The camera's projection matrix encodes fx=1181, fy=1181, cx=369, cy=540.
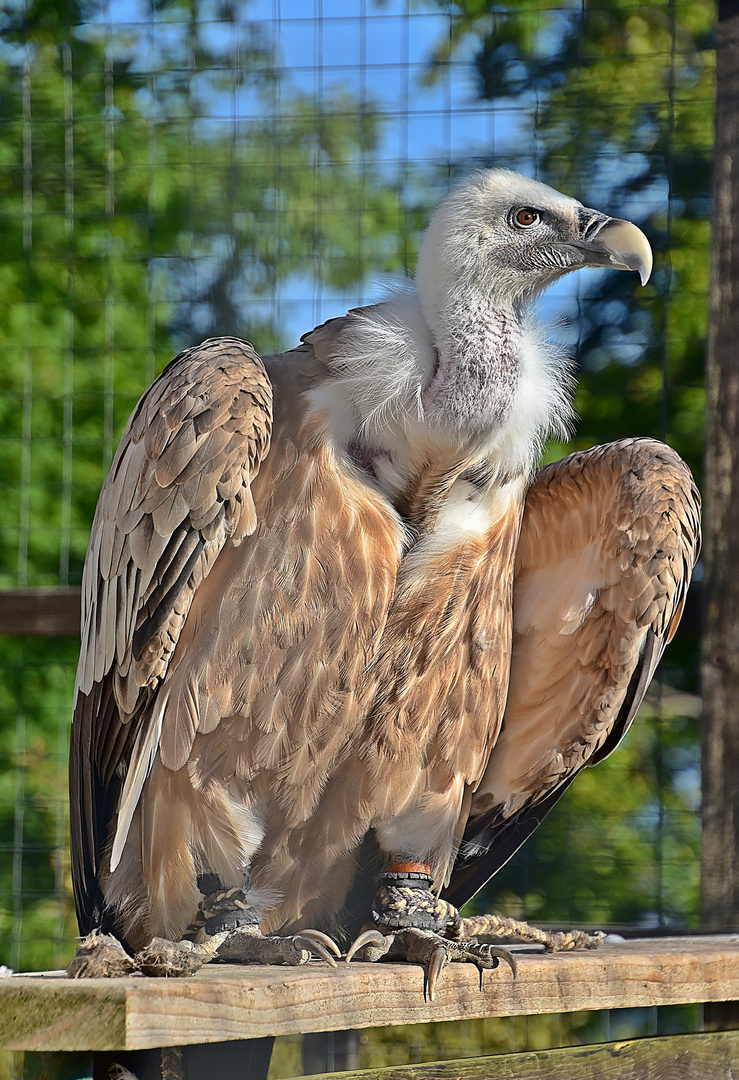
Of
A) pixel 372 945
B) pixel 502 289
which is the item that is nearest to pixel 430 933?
pixel 372 945

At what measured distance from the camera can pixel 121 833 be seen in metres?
1.97

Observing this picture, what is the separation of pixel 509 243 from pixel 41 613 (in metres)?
1.32

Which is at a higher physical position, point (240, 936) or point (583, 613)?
point (583, 613)

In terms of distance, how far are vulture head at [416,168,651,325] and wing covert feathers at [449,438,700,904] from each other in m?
0.41

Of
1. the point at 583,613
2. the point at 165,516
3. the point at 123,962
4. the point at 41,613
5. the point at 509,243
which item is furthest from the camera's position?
the point at 41,613

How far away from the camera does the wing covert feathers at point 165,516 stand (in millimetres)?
1896

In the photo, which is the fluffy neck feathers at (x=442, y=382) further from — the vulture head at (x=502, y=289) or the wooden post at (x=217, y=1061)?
the wooden post at (x=217, y=1061)

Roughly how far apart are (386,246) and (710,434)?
184cm

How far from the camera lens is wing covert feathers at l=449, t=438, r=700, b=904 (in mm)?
2277

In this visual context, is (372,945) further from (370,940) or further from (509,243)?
(509,243)

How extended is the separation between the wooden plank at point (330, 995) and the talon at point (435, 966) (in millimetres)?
15

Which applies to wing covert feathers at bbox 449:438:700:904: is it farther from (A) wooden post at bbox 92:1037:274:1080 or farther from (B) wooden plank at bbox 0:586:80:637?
(B) wooden plank at bbox 0:586:80:637

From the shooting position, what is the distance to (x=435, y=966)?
1.69 meters

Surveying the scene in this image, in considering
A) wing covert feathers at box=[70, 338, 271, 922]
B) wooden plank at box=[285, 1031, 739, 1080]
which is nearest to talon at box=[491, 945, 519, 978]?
wooden plank at box=[285, 1031, 739, 1080]
